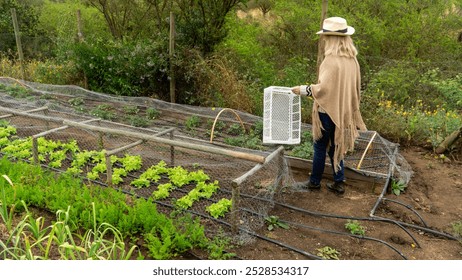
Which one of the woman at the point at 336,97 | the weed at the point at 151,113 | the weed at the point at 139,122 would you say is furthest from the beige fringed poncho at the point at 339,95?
the weed at the point at 151,113

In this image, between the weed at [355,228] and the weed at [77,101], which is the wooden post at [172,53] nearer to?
the weed at [77,101]

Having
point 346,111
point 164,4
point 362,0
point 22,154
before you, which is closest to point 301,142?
point 346,111

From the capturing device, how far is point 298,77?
21.9 feet

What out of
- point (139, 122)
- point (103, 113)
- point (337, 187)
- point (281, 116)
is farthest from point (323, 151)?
point (103, 113)

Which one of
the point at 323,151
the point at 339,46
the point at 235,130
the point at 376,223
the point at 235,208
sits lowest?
the point at 376,223

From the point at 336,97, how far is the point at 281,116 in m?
0.93

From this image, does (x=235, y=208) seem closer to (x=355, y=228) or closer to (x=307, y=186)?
(x=355, y=228)

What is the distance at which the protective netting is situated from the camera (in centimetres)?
365

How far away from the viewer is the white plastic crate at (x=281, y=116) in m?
4.46

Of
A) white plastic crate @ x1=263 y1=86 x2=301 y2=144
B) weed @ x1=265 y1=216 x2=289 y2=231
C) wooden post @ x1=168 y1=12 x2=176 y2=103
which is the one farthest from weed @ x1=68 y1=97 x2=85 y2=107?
weed @ x1=265 y1=216 x2=289 y2=231

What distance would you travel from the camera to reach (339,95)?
3.76m

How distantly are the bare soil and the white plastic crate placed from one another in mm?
750

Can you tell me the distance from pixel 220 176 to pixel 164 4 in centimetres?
502

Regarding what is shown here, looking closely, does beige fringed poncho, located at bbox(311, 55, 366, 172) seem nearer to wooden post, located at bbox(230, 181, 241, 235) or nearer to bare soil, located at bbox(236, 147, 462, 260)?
bare soil, located at bbox(236, 147, 462, 260)
